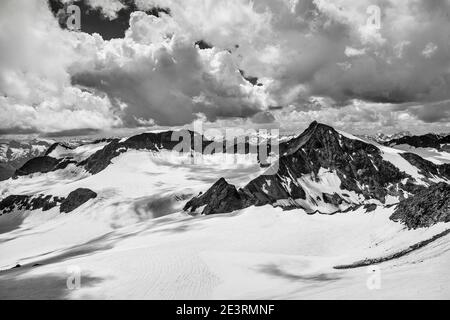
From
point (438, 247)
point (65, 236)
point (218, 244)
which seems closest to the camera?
Answer: point (438, 247)

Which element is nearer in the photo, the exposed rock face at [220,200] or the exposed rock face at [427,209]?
the exposed rock face at [427,209]

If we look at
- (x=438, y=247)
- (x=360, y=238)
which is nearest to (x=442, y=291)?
(x=438, y=247)

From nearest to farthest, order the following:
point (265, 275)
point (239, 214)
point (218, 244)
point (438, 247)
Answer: point (438, 247), point (265, 275), point (218, 244), point (239, 214)

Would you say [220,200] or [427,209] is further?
[220,200]

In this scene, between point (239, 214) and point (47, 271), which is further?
point (239, 214)

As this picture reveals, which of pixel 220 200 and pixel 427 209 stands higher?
pixel 220 200

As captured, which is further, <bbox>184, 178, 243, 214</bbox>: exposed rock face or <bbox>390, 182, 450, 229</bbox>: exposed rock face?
<bbox>184, 178, 243, 214</bbox>: exposed rock face

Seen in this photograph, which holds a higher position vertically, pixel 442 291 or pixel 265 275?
pixel 442 291

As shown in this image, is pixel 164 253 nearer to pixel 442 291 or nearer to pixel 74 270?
A: pixel 74 270
